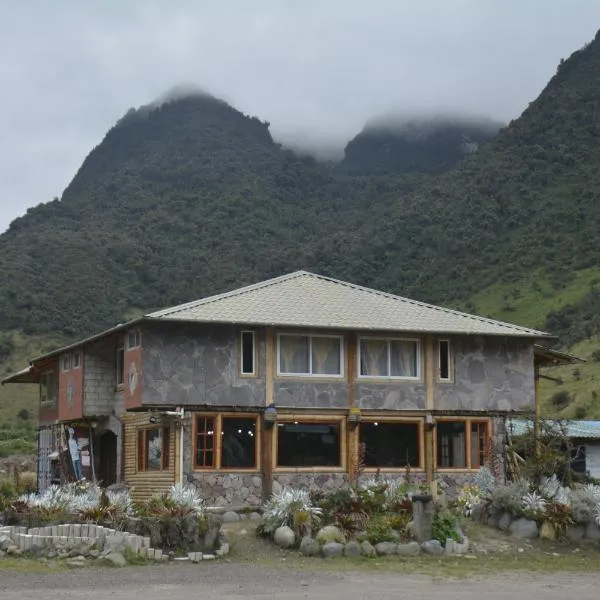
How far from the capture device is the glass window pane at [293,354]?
2991cm

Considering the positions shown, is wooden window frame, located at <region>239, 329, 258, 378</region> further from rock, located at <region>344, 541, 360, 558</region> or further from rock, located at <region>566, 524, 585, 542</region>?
rock, located at <region>566, 524, 585, 542</region>

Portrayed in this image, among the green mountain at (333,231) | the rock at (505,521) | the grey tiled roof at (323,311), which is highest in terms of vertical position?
the green mountain at (333,231)

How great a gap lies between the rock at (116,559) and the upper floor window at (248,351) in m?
8.69

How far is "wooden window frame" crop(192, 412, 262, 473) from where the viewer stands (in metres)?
28.7

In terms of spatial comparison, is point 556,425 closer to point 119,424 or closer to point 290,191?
point 119,424

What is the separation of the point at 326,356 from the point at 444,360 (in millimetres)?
3421

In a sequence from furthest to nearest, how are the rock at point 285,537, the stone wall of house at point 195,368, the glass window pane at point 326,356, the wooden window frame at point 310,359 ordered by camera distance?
the glass window pane at point 326,356 → the wooden window frame at point 310,359 → the stone wall of house at point 195,368 → the rock at point 285,537

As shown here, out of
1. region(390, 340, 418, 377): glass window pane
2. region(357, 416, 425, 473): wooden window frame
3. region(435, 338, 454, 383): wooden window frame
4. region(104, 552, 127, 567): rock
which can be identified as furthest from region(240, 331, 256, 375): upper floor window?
region(104, 552, 127, 567): rock

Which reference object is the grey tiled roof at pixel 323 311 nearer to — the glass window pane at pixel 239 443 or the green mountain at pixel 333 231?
the glass window pane at pixel 239 443

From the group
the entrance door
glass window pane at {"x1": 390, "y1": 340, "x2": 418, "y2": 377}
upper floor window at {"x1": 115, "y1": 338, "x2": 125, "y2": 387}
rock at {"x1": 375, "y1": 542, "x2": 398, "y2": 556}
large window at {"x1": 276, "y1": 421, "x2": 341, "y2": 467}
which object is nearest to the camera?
rock at {"x1": 375, "y1": 542, "x2": 398, "y2": 556}

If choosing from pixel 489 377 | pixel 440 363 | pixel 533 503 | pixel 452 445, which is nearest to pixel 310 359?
pixel 440 363

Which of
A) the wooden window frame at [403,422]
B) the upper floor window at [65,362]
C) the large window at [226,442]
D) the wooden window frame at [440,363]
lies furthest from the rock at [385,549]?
the upper floor window at [65,362]

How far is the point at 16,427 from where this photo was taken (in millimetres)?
62625

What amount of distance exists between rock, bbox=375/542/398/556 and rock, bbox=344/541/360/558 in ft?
1.38
